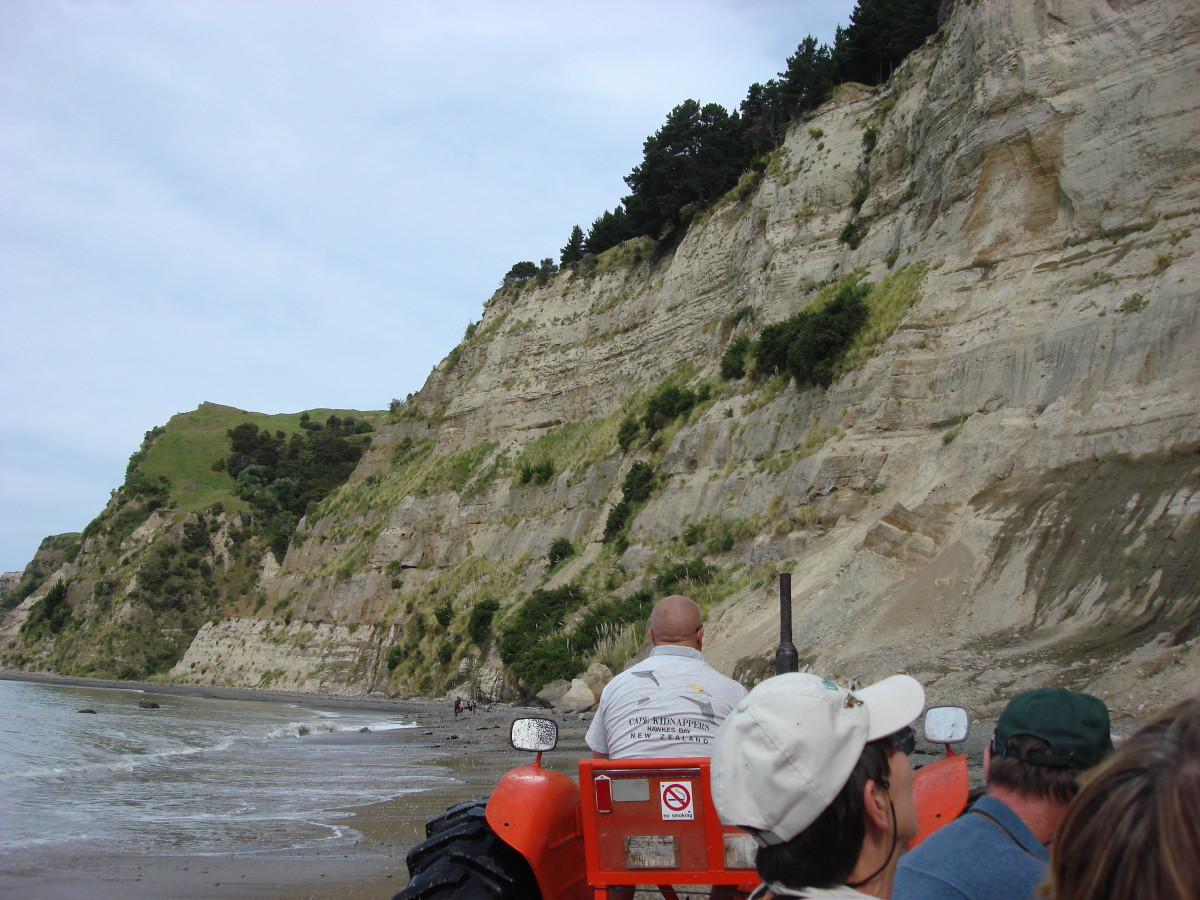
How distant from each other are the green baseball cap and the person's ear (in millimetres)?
512

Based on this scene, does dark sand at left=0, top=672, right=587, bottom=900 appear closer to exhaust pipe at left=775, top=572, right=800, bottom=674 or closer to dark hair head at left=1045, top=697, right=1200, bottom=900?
exhaust pipe at left=775, top=572, right=800, bottom=674

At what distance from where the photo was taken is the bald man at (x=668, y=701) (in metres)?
3.61

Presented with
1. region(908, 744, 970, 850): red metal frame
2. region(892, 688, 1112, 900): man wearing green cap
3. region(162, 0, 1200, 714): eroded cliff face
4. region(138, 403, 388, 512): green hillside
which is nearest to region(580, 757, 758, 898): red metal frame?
region(908, 744, 970, 850): red metal frame

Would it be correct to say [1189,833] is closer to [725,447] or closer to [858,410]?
[858,410]

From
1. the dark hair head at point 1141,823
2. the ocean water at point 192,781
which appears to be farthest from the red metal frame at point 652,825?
the ocean water at point 192,781

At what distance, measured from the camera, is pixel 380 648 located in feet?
156

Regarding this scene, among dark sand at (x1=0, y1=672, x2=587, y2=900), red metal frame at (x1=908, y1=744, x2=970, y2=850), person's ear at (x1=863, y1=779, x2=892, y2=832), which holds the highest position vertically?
person's ear at (x1=863, y1=779, x2=892, y2=832)

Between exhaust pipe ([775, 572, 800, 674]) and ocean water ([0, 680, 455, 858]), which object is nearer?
exhaust pipe ([775, 572, 800, 674])

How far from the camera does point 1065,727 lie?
2408 millimetres

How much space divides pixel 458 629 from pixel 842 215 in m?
22.3

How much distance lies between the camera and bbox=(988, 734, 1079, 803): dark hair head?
241cm

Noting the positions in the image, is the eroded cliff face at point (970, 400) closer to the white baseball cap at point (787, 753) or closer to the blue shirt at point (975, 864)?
the blue shirt at point (975, 864)

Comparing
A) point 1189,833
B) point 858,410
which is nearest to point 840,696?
point 1189,833

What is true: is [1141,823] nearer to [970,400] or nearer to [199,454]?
[970,400]
